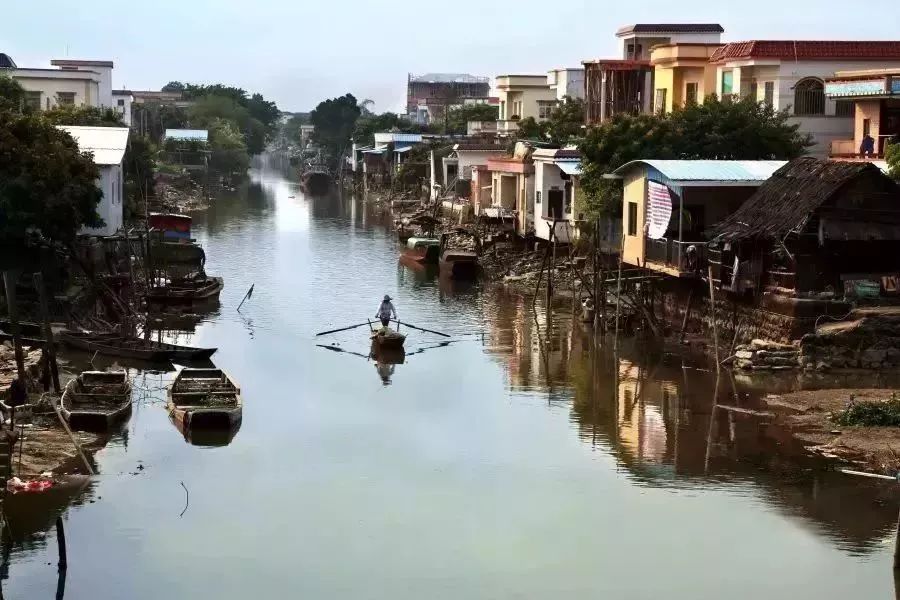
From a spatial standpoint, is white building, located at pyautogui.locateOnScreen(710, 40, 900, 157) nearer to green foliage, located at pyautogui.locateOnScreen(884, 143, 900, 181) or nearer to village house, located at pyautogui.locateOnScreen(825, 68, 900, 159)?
village house, located at pyautogui.locateOnScreen(825, 68, 900, 159)

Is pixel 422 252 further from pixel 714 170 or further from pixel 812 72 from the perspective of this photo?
pixel 714 170

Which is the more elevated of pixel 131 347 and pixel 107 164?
pixel 107 164

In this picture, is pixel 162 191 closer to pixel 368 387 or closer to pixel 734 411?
pixel 368 387

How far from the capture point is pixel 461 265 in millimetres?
48031

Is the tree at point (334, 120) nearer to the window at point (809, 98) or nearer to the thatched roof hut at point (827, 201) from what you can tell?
the window at point (809, 98)

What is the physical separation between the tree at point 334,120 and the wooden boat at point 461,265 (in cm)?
8174

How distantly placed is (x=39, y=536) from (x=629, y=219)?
72.5 feet

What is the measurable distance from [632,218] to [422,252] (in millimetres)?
16647

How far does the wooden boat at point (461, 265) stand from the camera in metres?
48.0

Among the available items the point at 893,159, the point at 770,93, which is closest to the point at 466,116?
the point at 770,93

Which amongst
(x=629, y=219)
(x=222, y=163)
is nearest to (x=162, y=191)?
(x=222, y=163)

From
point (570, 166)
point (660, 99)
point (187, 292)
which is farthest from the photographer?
point (660, 99)

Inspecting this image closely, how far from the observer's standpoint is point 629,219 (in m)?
37.2

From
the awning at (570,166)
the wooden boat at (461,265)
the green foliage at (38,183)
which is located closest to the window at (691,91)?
the awning at (570,166)
